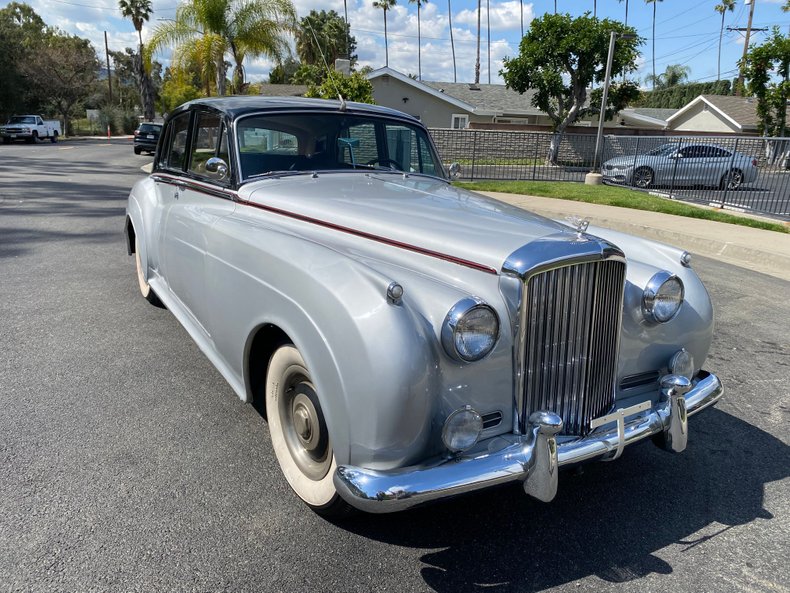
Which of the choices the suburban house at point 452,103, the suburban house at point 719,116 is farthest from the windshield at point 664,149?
the suburban house at point 719,116

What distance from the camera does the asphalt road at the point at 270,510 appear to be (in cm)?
223

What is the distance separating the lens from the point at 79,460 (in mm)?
2898

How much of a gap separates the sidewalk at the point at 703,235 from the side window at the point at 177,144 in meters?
4.96

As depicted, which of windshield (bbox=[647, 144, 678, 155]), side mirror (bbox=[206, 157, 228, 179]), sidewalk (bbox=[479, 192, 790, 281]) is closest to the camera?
side mirror (bbox=[206, 157, 228, 179])

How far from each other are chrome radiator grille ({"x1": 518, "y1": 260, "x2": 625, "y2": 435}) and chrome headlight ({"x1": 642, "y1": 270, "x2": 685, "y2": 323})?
0.26 metres

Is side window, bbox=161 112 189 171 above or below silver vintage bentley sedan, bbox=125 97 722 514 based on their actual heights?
above

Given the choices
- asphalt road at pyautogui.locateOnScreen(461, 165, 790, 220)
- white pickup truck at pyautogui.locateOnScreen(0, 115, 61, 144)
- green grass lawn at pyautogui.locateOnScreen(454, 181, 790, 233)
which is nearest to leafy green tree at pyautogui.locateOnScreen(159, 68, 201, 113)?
white pickup truck at pyautogui.locateOnScreen(0, 115, 61, 144)

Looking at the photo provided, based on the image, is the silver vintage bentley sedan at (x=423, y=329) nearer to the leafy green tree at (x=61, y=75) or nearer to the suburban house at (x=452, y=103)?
the suburban house at (x=452, y=103)

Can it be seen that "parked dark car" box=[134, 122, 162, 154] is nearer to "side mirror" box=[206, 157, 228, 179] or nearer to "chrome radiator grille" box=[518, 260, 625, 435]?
"side mirror" box=[206, 157, 228, 179]

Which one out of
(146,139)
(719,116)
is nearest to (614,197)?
(146,139)

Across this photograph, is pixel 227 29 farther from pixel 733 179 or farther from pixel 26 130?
pixel 26 130

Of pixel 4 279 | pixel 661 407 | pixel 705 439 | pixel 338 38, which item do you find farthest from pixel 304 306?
pixel 338 38

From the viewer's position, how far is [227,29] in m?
17.6

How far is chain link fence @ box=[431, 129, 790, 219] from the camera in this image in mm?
11719
